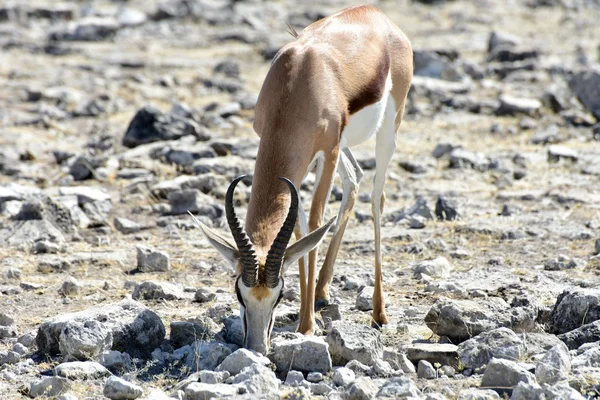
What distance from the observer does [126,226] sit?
30.8ft

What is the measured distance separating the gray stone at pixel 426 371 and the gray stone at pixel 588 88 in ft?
33.8

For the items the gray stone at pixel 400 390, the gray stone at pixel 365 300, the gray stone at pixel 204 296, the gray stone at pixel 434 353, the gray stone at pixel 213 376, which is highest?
the gray stone at pixel 400 390

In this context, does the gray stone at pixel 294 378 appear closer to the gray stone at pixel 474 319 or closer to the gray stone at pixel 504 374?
the gray stone at pixel 504 374

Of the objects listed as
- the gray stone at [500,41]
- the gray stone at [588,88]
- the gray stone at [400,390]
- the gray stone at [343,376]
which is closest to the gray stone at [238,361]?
the gray stone at [343,376]

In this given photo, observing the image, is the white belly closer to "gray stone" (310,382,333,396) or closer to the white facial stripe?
the white facial stripe

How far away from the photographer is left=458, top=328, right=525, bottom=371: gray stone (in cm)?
543

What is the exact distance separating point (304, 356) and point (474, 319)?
1253 mm

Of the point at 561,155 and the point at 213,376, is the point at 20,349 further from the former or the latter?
the point at 561,155

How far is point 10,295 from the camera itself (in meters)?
7.18

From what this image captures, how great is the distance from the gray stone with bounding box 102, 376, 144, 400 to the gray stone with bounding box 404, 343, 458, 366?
169 cm

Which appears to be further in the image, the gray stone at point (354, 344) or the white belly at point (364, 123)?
the white belly at point (364, 123)

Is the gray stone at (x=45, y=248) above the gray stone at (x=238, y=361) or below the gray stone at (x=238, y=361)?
below

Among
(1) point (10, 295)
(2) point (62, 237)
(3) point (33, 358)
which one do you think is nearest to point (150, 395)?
(3) point (33, 358)

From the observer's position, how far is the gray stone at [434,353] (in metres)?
5.54
